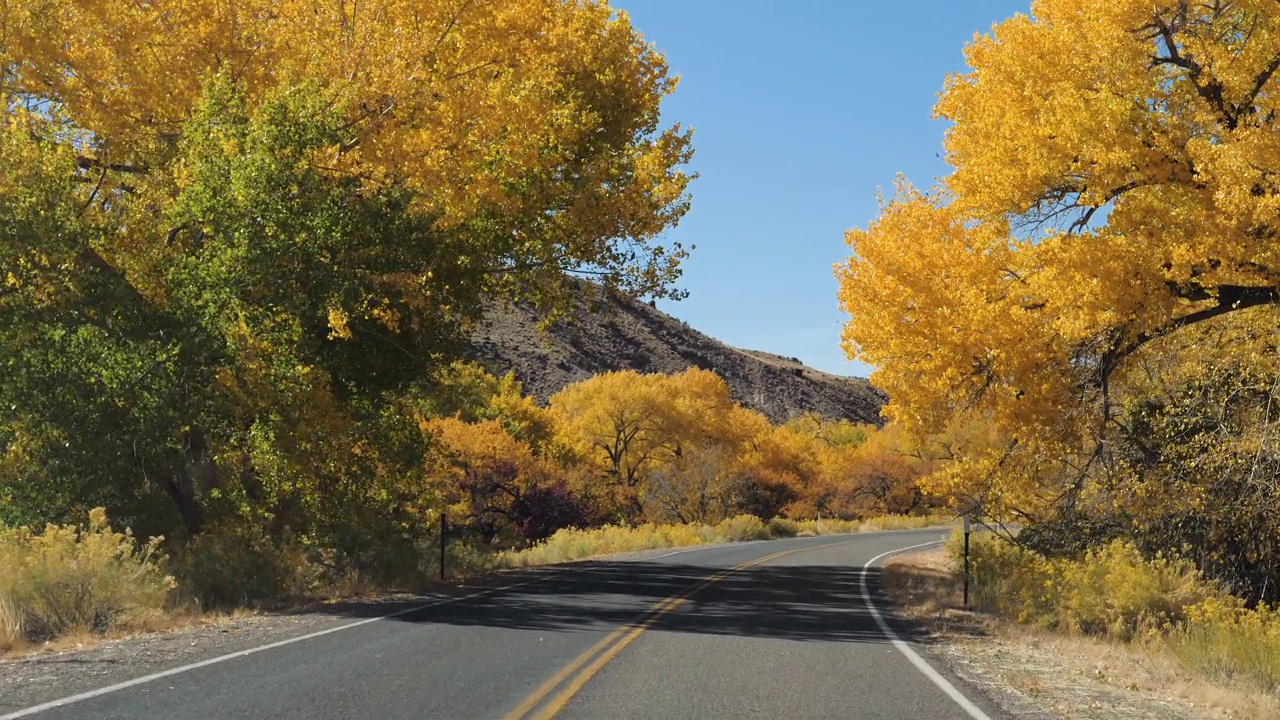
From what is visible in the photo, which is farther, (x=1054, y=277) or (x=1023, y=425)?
(x=1023, y=425)

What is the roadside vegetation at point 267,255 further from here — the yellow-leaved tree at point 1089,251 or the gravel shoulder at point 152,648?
the yellow-leaved tree at point 1089,251

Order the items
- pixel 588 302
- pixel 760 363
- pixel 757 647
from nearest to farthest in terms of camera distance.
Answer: pixel 757 647
pixel 588 302
pixel 760 363

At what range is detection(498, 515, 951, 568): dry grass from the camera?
109ft

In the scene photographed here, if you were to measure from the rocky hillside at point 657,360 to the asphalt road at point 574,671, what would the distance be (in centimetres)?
5048

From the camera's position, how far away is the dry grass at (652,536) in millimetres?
33094

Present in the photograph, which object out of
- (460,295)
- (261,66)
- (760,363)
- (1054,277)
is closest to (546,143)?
(460,295)

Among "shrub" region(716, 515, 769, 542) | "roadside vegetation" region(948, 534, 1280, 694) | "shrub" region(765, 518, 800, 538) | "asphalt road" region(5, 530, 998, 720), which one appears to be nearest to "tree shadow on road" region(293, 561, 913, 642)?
"asphalt road" region(5, 530, 998, 720)

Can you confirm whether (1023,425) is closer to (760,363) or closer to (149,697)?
(149,697)

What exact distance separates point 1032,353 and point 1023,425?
4.96ft

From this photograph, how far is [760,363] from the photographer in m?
142

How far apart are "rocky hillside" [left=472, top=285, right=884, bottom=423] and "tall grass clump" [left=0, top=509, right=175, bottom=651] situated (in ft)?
166

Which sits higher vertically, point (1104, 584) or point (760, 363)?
point (760, 363)

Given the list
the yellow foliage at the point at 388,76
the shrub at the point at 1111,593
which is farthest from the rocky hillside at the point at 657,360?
the shrub at the point at 1111,593

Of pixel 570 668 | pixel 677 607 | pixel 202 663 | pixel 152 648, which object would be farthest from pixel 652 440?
pixel 202 663
